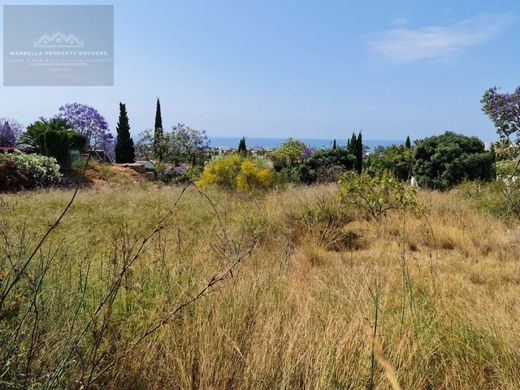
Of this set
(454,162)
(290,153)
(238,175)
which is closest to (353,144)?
(290,153)

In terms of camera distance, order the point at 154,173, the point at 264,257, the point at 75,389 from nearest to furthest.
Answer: the point at 75,389 < the point at 264,257 < the point at 154,173

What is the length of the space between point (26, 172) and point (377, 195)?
29.7 ft

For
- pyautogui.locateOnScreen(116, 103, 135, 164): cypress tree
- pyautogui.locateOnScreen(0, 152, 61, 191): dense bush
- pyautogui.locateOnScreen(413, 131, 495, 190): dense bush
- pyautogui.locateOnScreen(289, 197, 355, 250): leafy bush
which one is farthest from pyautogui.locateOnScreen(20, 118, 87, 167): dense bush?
pyautogui.locateOnScreen(413, 131, 495, 190): dense bush

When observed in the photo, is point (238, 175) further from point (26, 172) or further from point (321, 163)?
point (321, 163)

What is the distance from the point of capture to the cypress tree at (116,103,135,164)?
863 inches

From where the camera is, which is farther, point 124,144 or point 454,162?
point 124,144

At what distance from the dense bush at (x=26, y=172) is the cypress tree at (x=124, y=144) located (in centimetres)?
991

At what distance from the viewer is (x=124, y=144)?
22.1 meters

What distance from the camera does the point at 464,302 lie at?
9.01ft

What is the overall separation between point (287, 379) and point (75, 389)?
0.76 m

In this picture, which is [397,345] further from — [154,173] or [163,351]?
[154,173]

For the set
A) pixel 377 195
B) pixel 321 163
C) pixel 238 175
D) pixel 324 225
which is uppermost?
pixel 321 163

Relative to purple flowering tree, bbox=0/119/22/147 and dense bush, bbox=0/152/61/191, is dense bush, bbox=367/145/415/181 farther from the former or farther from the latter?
purple flowering tree, bbox=0/119/22/147

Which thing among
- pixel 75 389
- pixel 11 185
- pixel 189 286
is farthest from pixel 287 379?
pixel 11 185
